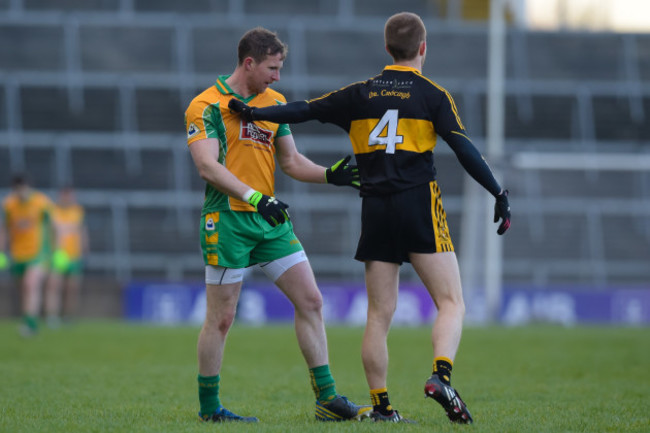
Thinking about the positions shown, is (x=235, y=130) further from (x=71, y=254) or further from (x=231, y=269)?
(x=71, y=254)

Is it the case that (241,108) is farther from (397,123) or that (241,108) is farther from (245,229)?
(397,123)

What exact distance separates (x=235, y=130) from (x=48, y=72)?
19517 millimetres

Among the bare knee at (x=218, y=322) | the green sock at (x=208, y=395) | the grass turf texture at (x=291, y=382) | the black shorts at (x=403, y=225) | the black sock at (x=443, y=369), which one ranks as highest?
the black shorts at (x=403, y=225)

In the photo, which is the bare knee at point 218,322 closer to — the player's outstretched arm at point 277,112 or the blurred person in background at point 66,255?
the player's outstretched arm at point 277,112

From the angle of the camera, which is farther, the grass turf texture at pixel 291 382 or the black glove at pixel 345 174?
the black glove at pixel 345 174

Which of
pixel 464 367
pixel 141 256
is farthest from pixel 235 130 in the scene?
pixel 141 256

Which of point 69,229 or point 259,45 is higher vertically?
point 259,45

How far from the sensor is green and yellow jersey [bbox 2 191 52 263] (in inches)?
624

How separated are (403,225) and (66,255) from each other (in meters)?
14.0

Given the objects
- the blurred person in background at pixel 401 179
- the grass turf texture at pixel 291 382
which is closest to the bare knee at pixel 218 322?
the grass turf texture at pixel 291 382

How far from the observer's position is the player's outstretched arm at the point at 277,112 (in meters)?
6.13

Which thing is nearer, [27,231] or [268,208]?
[268,208]

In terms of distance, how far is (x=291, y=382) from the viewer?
903 cm

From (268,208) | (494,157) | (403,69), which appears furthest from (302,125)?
(268,208)
